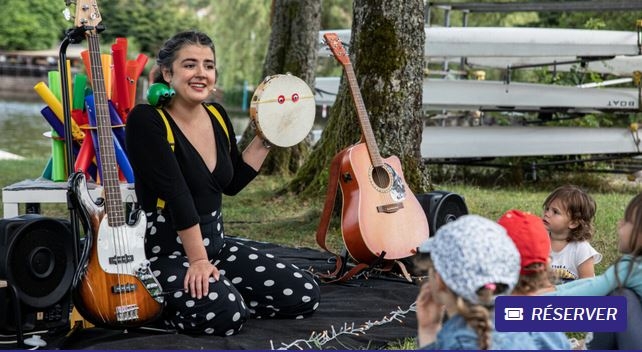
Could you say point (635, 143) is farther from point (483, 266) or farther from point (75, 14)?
point (483, 266)

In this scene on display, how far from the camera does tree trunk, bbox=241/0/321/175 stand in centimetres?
988

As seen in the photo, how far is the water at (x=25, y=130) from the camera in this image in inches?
Result: 701

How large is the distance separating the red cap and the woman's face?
1659 millimetres

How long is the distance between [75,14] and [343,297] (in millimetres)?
1893

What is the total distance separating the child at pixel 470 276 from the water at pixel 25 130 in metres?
12.3

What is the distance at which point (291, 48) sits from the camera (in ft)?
32.6

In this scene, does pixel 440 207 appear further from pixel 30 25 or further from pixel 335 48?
pixel 30 25

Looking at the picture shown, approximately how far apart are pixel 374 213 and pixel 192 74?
143cm

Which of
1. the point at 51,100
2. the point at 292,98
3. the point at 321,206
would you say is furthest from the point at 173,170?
the point at 321,206

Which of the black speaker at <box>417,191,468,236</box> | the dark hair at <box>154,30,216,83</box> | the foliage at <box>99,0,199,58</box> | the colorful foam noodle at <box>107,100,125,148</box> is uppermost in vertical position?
the foliage at <box>99,0,199,58</box>

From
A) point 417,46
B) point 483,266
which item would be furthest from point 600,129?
point 483,266

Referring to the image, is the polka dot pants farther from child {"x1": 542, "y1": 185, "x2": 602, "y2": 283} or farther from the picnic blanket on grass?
child {"x1": 542, "y1": 185, "x2": 602, "y2": 283}

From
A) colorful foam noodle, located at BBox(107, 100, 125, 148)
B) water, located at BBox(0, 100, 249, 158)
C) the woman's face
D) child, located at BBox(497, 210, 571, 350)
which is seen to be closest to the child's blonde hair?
child, located at BBox(497, 210, 571, 350)

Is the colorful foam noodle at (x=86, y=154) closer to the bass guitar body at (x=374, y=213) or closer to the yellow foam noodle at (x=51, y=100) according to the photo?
the yellow foam noodle at (x=51, y=100)
